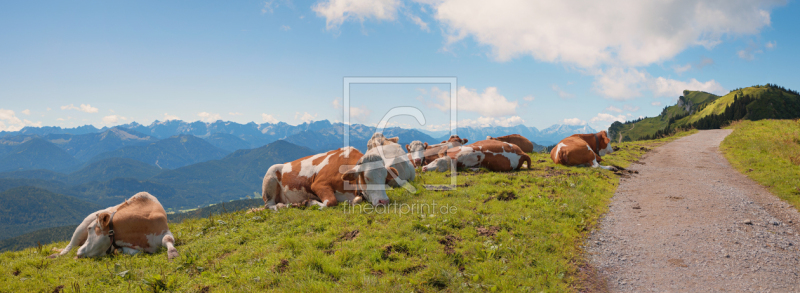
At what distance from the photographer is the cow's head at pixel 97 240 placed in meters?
7.14

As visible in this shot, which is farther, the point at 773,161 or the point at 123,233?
the point at 773,161

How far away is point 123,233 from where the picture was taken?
7367mm

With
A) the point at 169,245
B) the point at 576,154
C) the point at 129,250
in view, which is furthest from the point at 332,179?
the point at 576,154

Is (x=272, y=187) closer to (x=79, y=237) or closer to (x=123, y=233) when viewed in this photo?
(x=123, y=233)

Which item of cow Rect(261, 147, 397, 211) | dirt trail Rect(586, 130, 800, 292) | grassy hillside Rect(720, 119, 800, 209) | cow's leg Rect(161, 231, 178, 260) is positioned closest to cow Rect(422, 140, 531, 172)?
cow Rect(261, 147, 397, 211)

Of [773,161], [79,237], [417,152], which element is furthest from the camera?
[417,152]

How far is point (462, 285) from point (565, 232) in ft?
10.9

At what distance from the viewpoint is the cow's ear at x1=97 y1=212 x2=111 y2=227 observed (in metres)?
7.24

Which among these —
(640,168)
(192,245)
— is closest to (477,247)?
(192,245)

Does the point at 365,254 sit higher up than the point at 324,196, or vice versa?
the point at 324,196

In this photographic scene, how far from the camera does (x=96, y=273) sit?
243 inches

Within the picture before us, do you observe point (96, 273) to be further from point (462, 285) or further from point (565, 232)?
point (565, 232)

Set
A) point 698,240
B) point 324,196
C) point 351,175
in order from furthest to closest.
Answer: point 351,175 → point 324,196 → point 698,240

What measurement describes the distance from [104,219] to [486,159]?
13.6 meters
